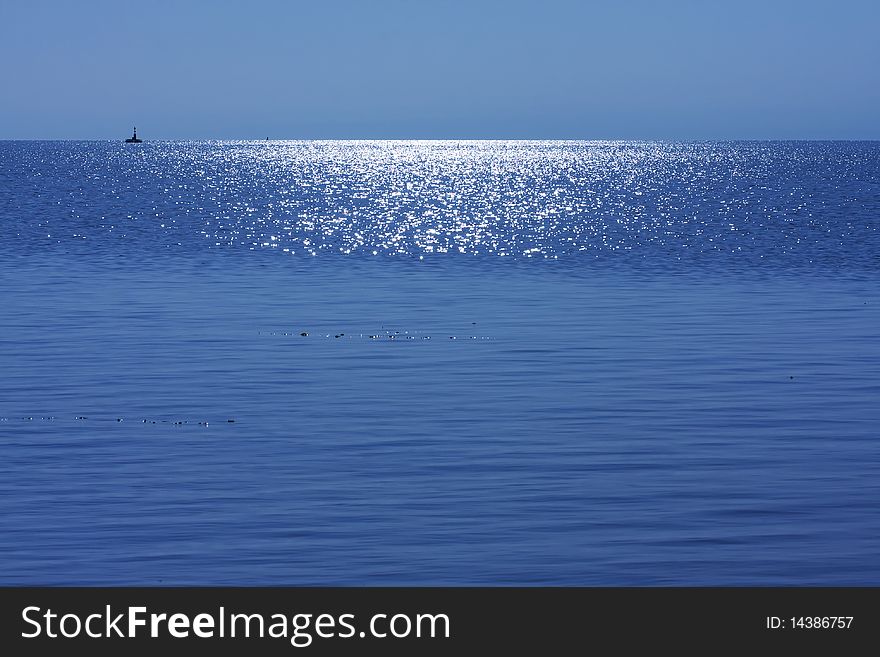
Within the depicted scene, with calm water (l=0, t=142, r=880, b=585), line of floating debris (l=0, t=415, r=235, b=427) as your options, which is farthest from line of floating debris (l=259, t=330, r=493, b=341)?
line of floating debris (l=0, t=415, r=235, b=427)

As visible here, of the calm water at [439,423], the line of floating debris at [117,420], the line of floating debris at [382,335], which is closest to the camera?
the calm water at [439,423]

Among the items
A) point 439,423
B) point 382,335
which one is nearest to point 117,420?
point 439,423

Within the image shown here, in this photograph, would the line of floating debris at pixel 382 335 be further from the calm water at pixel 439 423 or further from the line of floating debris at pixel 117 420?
the line of floating debris at pixel 117 420

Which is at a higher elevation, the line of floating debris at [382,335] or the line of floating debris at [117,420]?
the line of floating debris at [382,335]

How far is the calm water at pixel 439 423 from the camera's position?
1703cm

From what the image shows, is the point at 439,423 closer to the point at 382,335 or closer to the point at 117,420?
the point at 117,420

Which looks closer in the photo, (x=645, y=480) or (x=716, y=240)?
(x=645, y=480)

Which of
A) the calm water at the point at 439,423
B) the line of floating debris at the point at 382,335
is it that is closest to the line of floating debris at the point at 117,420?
the calm water at the point at 439,423

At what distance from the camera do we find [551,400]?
2680 centimetres

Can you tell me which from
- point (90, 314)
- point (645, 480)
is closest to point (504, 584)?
point (645, 480)

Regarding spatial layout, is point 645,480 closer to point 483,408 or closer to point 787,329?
point 483,408

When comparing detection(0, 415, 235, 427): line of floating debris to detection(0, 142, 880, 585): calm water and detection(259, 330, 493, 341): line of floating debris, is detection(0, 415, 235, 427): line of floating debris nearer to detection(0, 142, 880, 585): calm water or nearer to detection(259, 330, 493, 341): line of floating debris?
detection(0, 142, 880, 585): calm water

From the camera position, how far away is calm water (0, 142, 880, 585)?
1703 cm
